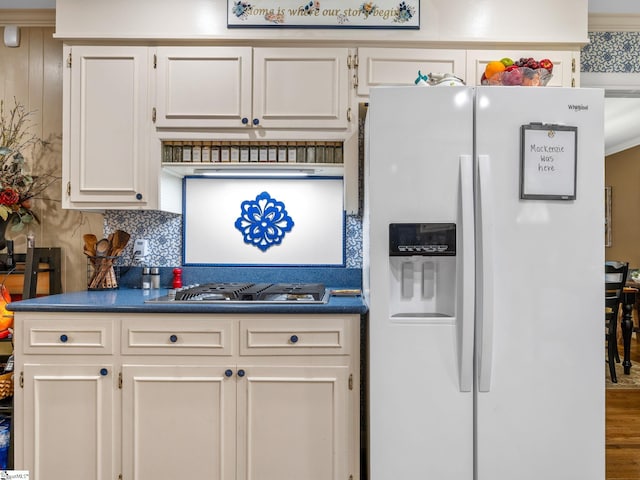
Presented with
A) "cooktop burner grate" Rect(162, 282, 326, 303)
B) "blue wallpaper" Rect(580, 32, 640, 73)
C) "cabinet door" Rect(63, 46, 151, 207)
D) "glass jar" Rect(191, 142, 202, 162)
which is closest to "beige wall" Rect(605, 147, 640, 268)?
"blue wallpaper" Rect(580, 32, 640, 73)

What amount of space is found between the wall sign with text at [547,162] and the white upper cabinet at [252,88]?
88 cm

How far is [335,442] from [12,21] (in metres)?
2.89

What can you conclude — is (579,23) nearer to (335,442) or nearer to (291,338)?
(291,338)

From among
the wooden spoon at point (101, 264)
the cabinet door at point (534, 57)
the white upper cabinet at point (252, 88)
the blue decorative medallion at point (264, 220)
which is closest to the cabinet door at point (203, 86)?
the white upper cabinet at point (252, 88)

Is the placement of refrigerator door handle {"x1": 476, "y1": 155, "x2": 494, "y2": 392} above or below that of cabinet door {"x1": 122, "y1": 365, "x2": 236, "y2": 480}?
above

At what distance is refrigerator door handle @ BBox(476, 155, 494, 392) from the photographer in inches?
67.3

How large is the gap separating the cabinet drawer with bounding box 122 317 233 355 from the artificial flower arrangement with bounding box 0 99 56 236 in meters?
1.13

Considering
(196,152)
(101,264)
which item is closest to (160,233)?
(101,264)

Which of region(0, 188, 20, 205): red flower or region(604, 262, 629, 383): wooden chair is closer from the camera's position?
region(0, 188, 20, 205): red flower

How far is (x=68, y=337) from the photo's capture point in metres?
1.96

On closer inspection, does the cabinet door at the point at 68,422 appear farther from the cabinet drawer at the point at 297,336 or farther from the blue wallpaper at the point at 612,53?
the blue wallpaper at the point at 612,53

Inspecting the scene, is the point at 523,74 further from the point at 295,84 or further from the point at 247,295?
the point at 247,295

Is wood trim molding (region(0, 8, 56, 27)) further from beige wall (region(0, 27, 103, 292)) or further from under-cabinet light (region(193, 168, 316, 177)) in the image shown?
under-cabinet light (region(193, 168, 316, 177))

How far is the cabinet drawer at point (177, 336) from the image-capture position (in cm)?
196
